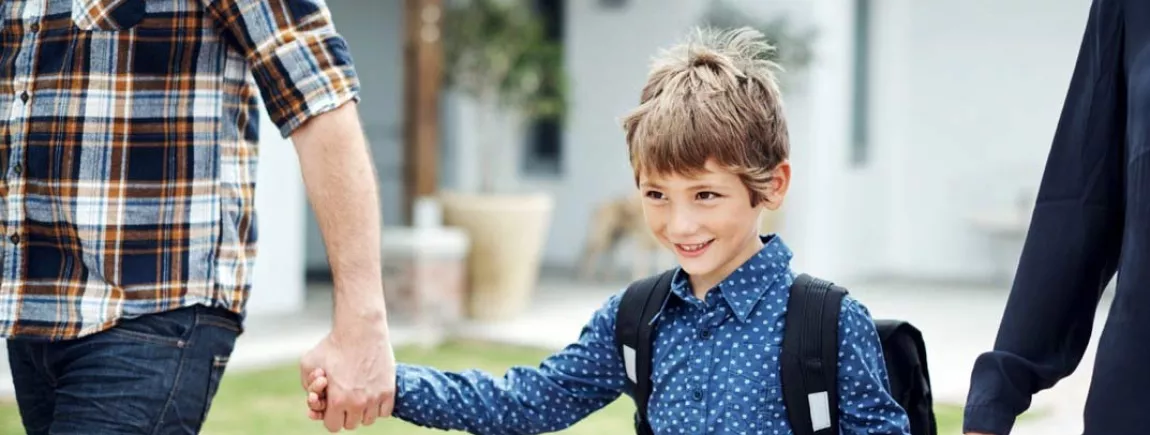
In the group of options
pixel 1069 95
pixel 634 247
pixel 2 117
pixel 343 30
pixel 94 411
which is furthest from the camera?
pixel 634 247

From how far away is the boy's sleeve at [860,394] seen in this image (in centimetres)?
185

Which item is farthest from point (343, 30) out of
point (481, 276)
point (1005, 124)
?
point (1005, 124)

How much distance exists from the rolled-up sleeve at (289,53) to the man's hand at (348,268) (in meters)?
0.03

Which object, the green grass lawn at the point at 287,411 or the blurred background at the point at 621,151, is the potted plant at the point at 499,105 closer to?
the blurred background at the point at 621,151

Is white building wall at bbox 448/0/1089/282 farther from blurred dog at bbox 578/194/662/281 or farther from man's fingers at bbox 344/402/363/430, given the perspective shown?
man's fingers at bbox 344/402/363/430

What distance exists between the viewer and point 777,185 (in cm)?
200

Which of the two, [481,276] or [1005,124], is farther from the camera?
[1005,124]

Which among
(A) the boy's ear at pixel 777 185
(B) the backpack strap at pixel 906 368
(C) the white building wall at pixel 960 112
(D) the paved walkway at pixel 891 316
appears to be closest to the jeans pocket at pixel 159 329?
(A) the boy's ear at pixel 777 185

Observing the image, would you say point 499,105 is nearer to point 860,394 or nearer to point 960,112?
point 960,112

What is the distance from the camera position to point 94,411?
192 centimetres

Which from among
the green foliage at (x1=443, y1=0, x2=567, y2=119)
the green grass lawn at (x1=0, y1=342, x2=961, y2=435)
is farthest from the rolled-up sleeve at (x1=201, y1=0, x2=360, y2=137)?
the green foliage at (x1=443, y1=0, x2=567, y2=119)

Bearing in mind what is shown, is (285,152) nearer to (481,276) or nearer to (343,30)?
(481,276)

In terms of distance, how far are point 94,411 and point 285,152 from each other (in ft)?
21.2

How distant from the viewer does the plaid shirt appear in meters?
2.02
